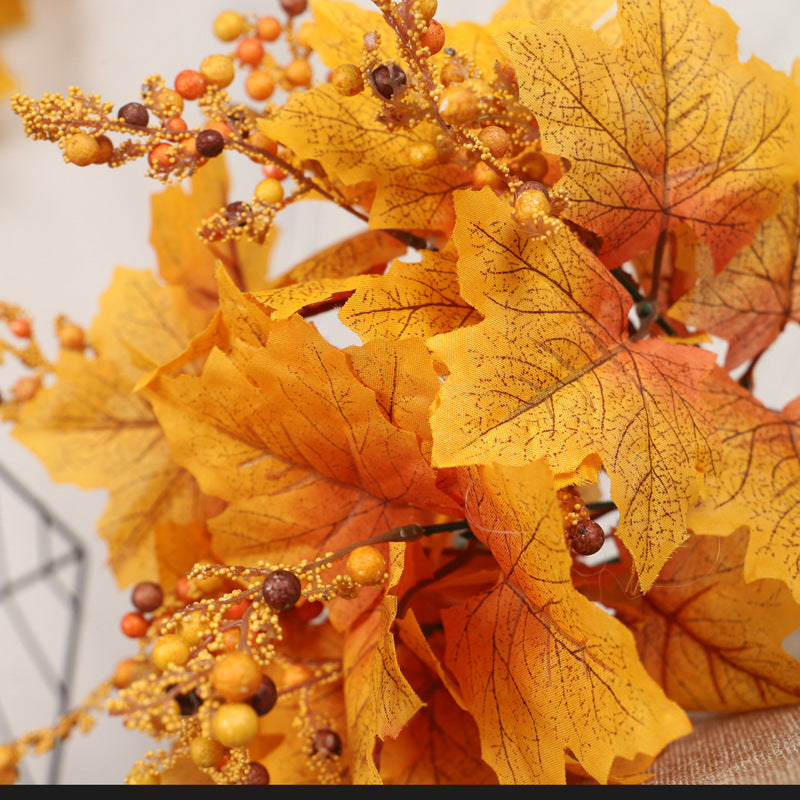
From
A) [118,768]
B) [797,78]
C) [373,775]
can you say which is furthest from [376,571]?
[118,768]

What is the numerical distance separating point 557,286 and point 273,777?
8.2 inches

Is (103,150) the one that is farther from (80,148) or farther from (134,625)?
(134,625)

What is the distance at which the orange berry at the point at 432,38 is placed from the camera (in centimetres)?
22

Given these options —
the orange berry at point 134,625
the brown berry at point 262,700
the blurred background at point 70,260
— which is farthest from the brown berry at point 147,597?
the blurred background at point 70,260

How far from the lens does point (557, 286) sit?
23 cm

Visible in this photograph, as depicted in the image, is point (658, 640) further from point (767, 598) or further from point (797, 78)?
point (797, 78)

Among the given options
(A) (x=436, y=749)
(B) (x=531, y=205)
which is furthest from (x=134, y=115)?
(A) (x=436, y=749)

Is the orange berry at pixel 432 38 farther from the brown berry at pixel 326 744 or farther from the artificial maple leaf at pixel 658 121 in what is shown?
the brown berry at pixel 326 744

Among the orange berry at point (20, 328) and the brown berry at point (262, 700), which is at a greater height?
the orange berry at point (20, 328)

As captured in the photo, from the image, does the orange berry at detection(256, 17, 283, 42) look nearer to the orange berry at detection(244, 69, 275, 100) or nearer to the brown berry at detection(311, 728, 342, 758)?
the orange berry at detection(244, 69, 275, 100)

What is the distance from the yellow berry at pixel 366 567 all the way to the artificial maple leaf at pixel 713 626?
84 millimetres

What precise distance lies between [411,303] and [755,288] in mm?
131

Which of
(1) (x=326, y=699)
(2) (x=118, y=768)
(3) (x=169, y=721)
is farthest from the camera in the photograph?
(2) (x=118, y=768)

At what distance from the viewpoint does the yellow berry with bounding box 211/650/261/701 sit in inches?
7.8
